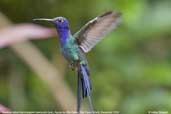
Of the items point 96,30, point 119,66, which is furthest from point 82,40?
point 119,66

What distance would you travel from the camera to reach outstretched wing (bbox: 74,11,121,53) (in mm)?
465

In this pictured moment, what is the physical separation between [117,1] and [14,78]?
1.78ft

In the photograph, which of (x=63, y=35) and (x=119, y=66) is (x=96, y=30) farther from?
(x=119, y=66)

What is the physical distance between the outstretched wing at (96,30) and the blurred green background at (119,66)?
1.25 metres

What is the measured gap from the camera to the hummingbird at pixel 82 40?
45 cm

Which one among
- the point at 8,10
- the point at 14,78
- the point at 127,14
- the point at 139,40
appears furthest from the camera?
the point at 139,40

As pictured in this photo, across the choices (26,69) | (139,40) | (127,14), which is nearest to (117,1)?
(127,14)

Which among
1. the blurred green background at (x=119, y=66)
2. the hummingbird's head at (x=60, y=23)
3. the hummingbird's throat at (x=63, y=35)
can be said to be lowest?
the blurred green background at (x=119, y=66)

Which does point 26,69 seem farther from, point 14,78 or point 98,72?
point 98,72

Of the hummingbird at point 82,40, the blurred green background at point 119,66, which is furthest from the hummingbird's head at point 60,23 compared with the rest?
the blurred green background at point 119,66

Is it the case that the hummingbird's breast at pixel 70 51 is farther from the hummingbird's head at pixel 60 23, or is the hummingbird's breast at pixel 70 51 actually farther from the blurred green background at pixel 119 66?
the blurred green background at pixel 119 66

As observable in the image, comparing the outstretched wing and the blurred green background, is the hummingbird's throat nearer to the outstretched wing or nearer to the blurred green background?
→ the outstretched wing

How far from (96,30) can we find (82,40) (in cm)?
2

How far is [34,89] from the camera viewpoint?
1.99m
